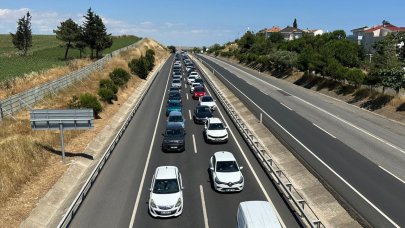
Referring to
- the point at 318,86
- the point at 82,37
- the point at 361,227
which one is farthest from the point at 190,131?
the point at 82,37

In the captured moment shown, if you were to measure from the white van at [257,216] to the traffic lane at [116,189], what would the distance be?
5.58 m

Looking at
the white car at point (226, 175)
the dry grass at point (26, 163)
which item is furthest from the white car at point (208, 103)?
the white car at point (226, 175)

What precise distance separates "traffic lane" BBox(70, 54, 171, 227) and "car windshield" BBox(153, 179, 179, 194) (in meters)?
1.63

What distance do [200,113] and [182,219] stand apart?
19260mm

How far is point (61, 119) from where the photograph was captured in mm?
22406

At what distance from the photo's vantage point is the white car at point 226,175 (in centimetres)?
1923

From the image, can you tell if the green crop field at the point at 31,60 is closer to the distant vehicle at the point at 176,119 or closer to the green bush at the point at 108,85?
the green bush at the point at 108,85

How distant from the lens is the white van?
1324 cm

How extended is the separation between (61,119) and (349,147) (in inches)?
828

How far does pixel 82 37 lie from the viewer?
249ft

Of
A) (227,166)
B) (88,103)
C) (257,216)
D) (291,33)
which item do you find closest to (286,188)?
(227,166)

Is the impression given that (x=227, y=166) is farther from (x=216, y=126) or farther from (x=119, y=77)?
Answer: (x=119, y=77)

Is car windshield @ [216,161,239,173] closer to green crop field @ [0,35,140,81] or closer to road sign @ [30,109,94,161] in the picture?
road sign @ [30,109,94,161]

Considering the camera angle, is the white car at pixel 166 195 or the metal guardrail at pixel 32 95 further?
the metal guardrail at pixel 32 95
